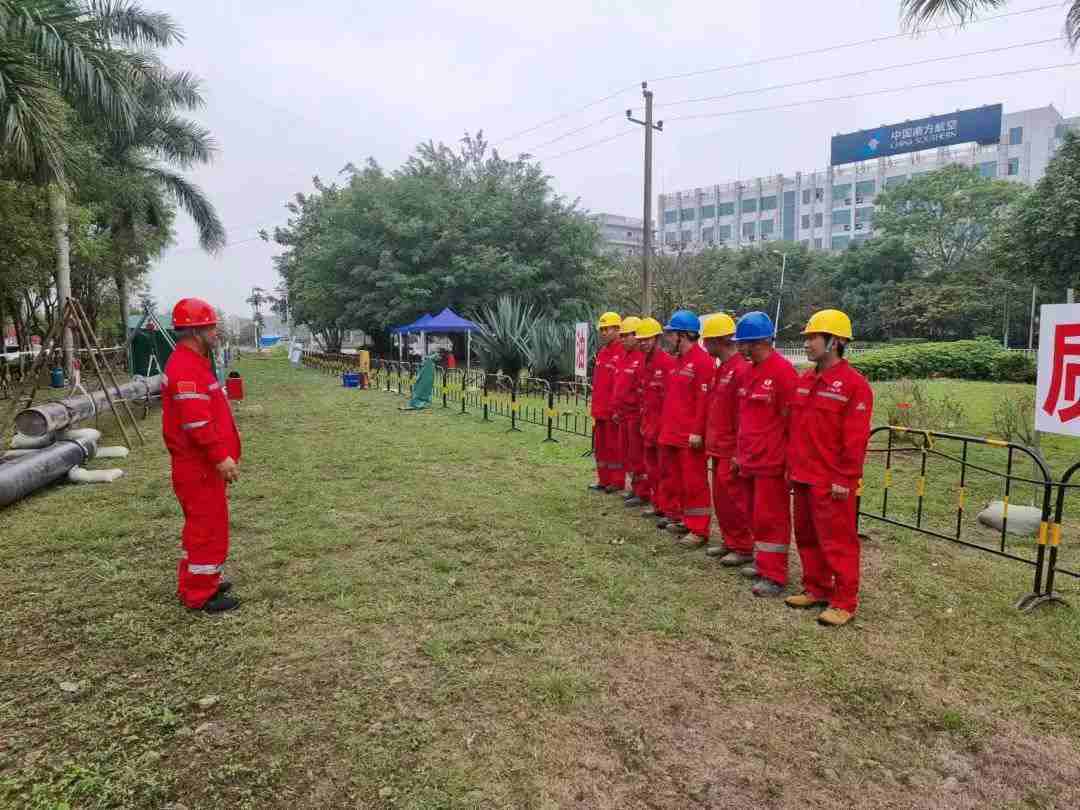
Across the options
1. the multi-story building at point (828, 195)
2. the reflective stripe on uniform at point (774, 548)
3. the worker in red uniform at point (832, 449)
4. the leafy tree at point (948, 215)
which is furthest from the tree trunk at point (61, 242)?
the multi-story building at point (828, 195)

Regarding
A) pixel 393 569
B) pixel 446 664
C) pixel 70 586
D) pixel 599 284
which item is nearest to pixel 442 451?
pixel 393 569

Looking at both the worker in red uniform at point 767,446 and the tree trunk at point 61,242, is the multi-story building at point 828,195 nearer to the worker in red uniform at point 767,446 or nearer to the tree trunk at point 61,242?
the tree trunk at point 61,242

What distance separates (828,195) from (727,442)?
7853 centimetres

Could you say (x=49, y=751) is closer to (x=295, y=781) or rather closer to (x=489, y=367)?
(x=295, y=781)

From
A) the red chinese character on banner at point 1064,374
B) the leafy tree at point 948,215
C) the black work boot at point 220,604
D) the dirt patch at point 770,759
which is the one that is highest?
the leafy tree at point 948,215

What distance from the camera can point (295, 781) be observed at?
8.32ft

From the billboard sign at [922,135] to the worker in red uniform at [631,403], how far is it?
54994 mm

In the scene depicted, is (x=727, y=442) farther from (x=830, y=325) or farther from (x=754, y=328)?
(x=830, y=325)

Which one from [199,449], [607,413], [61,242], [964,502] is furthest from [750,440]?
[61,242]

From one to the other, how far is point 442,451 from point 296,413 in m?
5.80

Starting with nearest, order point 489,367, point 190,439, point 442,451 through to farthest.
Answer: point 190,439 < point 442,451 < point 489,367

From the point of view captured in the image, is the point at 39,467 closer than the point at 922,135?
Yes

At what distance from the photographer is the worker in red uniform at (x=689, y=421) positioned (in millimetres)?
5141

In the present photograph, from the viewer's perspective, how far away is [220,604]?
400 centimetres
